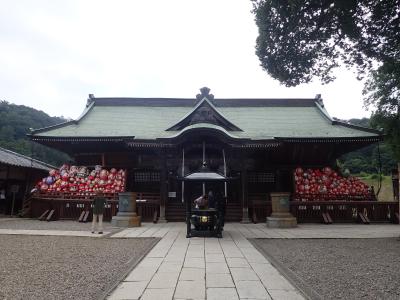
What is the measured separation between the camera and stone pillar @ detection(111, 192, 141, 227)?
45.4ft

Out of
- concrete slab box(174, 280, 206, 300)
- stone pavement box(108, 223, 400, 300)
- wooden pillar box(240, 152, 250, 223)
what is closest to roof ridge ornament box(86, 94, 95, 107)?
wooden pillar box(240, 152, 250, 223)

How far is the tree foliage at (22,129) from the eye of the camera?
39.7 meters

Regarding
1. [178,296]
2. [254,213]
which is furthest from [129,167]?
[178,296]

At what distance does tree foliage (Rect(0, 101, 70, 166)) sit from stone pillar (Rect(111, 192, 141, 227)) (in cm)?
2910

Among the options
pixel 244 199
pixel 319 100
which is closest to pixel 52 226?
pixel 244 199

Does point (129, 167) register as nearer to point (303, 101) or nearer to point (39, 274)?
point (39, 274)

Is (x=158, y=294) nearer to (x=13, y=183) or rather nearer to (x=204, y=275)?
(x=204, y=275)

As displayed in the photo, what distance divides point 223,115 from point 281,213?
27.7 ft

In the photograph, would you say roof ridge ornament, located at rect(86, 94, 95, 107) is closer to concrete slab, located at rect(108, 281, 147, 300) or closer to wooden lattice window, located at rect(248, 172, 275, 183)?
wooden lattice window, located at rect(248, 172, 275, 183)

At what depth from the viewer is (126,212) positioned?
14.1 meters

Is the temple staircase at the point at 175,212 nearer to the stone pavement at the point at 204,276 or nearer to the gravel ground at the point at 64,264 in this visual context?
the gravel ground at the point at 64,264

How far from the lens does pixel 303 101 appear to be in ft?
79.7

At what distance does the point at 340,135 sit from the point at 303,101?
705cm

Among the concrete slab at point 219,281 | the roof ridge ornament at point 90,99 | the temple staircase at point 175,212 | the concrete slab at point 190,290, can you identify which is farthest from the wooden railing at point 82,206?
the concrete slab at point 190,290
